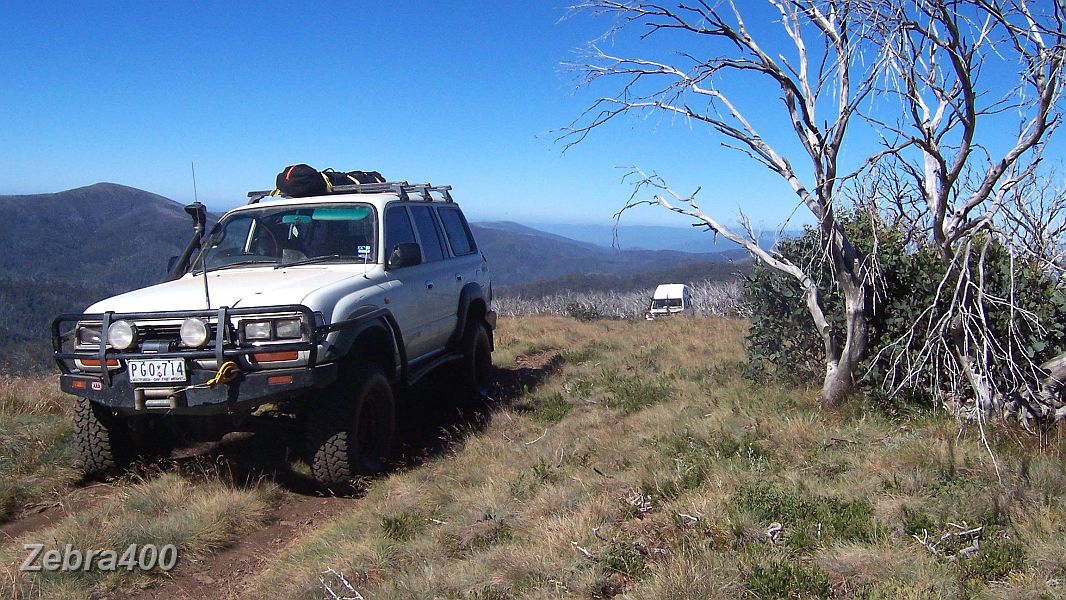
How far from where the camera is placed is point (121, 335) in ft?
14.8

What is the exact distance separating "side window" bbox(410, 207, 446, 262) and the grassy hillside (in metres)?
1.67

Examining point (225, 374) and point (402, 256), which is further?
point (402, 256)

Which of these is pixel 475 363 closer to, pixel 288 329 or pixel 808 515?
pixel 288 329

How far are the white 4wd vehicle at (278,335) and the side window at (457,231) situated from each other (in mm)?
584

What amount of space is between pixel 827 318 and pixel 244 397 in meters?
4.14

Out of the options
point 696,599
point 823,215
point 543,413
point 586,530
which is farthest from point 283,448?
point 823,215

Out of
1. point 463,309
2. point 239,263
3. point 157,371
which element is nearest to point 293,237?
point 239,263

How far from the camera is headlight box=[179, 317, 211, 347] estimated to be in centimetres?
439

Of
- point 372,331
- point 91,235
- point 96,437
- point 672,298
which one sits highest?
point 91,235

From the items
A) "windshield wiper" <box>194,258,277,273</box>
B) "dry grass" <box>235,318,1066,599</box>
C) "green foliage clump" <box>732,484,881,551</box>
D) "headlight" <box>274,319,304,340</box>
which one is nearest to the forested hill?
"windshield wiper" <box>194,258,277,273</box>

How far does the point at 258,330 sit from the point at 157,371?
60cm

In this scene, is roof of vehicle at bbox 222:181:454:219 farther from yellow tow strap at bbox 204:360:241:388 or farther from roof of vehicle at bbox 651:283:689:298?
roof of vehicle at bbox 651:283:689:298

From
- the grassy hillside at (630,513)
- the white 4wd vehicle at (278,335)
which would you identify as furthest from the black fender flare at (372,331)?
the grassy hillside at (630,513)

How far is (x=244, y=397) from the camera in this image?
4.39 metres
